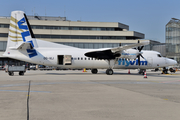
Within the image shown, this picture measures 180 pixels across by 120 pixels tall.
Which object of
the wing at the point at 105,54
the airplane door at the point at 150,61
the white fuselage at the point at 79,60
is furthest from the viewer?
the airplane door at the point at 150,61

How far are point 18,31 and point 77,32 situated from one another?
42035 mm

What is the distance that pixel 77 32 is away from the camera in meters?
69.1

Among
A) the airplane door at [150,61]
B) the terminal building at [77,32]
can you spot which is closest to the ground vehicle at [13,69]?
the airplane door at [150,61]

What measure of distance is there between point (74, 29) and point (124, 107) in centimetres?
6403

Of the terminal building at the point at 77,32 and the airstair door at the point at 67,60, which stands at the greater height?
the terminal building at the point at 77,32

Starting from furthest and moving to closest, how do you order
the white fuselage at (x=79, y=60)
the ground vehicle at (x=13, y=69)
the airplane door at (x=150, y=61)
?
1. the airplane door at (x=150, y=61)
2. the white fuselage at (x=79, y=60)
3. the ground vehicle at (x=13, y=69)

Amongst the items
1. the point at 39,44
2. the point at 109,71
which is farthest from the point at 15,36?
the point at 109,71

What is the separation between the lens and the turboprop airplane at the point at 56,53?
27298 mm

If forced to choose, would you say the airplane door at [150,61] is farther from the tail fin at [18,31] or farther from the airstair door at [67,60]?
the tail fin at [18,31]

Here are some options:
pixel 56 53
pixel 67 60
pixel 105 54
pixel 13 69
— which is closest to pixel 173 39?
pixel 105 54

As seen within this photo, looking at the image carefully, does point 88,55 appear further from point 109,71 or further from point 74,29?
point 74,29

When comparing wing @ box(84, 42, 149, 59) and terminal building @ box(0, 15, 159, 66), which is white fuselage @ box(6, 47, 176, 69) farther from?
terminal building @ box(0, 15, 159, 66)

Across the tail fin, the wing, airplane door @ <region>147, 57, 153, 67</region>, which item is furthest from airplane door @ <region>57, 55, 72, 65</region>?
airplane door @ <region>147, 57, 153, 67</region>

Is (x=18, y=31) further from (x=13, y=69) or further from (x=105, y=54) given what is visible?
(x=105, y=54)
